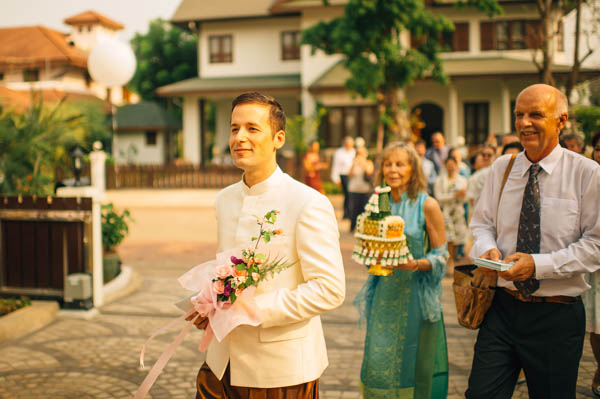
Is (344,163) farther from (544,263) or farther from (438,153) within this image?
(544,263)

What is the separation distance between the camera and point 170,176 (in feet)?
89.0

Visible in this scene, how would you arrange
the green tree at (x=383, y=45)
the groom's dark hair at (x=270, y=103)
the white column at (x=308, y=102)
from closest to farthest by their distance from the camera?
the groom's dark hair at (x=270, y=103) < the green tree at (x=383, y=45) < the white column at (x=308, y=102)

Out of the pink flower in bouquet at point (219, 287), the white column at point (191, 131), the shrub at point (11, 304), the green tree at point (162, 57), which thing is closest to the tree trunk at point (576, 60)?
the shrub at point (11, 304)

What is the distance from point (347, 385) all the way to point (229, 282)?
114 inches

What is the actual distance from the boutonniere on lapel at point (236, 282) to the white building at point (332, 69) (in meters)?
24.6

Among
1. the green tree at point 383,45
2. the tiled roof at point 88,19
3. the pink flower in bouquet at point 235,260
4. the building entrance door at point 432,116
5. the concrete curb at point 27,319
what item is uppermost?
the tiled roof at point 88,19

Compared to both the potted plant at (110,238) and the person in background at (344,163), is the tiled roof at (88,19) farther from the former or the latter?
the potted plant at (110,238)

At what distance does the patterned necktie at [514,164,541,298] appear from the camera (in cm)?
305

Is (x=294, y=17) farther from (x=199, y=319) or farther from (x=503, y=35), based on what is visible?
(x=199, y=319)

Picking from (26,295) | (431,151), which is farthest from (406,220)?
(431,151)

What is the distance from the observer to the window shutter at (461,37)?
2939 cm

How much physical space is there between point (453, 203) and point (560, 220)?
6.81 m

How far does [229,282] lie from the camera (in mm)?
2441

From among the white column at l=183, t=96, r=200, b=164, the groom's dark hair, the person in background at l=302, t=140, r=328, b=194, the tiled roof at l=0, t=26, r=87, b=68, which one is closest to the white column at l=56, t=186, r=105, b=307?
the groom's dark hair
